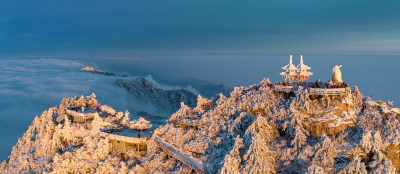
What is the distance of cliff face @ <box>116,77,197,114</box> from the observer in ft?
382

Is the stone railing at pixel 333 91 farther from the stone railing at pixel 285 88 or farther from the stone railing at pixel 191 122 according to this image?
the stone railing at pixel 191 122

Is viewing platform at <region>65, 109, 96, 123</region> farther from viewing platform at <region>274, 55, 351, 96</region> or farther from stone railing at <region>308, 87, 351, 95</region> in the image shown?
stone railing at <region>308, 87, 351, 95</region>

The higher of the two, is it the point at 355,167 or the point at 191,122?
the point at 191,122

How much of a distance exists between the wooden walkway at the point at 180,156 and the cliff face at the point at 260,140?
54 cm

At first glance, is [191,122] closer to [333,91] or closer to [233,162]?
[233,162]

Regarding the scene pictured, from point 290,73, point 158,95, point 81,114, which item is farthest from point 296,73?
point 158,95

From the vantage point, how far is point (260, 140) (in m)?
25.6

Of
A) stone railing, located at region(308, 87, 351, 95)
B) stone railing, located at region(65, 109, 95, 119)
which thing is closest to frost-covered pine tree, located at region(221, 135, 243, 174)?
stone railing, located at region(308, 87, 351, 95)

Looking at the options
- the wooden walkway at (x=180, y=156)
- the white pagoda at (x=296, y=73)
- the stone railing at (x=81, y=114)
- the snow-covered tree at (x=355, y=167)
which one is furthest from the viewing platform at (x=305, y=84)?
the stone railing at (x=81, y=114)

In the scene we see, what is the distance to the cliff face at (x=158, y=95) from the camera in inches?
4587

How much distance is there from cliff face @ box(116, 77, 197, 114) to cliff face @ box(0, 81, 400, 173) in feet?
253

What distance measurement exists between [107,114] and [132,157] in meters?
13.7

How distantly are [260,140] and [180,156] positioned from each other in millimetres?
9683

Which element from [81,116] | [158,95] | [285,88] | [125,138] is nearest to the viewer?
[285,88]
